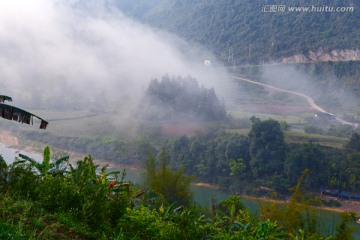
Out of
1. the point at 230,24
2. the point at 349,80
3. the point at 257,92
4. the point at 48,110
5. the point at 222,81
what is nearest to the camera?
the point at 48,110

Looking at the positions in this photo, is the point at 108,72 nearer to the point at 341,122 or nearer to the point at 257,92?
the point at 257,92

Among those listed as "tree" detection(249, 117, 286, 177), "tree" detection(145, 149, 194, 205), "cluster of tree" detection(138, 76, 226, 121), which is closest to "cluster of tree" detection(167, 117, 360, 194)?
"tree" detection(249, 117, 286, 177)

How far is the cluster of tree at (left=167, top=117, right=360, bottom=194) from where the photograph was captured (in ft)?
106

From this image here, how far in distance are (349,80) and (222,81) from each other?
62.2ft

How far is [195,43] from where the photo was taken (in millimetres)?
91812

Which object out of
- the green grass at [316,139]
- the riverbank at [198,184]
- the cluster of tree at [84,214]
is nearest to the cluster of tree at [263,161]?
the riverbank at [198,184]

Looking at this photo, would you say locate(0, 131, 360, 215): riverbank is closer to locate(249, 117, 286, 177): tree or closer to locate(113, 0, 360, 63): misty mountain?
locate(249, 117, 286, 177): tree

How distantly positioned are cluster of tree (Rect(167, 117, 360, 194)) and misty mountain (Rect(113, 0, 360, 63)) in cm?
3829

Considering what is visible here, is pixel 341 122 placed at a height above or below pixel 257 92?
below

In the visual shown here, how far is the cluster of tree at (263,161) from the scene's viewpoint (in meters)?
32.3

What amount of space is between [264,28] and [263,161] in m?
51.2

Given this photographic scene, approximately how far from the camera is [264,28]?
80562 millimetres

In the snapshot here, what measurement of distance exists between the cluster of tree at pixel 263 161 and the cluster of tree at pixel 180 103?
26.2 feet

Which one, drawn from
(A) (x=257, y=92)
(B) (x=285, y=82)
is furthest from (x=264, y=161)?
(B) (x=285, y=82)
